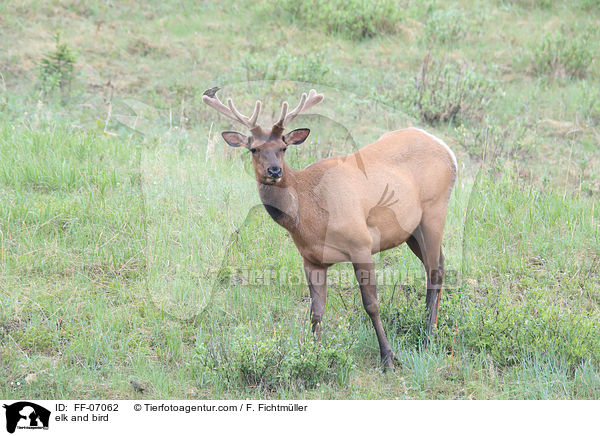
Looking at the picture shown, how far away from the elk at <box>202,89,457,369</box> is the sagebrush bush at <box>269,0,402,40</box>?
6.63 m

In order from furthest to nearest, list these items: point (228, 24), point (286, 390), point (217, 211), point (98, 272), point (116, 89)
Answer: point (228, 24)
point (116, 89)
point (217, 211)
point (98, 272)
point (286, 390)

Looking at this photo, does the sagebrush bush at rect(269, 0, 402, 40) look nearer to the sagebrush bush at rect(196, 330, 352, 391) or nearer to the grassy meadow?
the grassy meadow

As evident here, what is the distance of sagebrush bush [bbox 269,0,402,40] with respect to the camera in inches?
498

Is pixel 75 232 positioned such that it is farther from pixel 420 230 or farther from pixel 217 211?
pixel 420 230

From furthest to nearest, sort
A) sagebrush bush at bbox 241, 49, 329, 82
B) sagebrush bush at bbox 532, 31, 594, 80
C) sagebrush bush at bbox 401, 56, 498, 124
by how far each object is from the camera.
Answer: sagebrush bush at bbox 532, 31, 594, 80 < sagebrush bush at bbox 241, 49, 329, 82 < sagebrush bush at bbox 401, 56, 498, 124

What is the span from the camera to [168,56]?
12.3m

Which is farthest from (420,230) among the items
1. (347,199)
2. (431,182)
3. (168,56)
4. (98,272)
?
(168,56)

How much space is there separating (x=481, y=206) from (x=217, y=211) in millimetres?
2838

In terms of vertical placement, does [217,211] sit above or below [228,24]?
below

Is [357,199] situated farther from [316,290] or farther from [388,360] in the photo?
[388,360]

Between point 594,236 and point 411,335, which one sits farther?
point 594,236

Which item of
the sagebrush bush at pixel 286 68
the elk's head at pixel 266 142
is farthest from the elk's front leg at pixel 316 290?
the sagebrush bush at pixel 286 68
